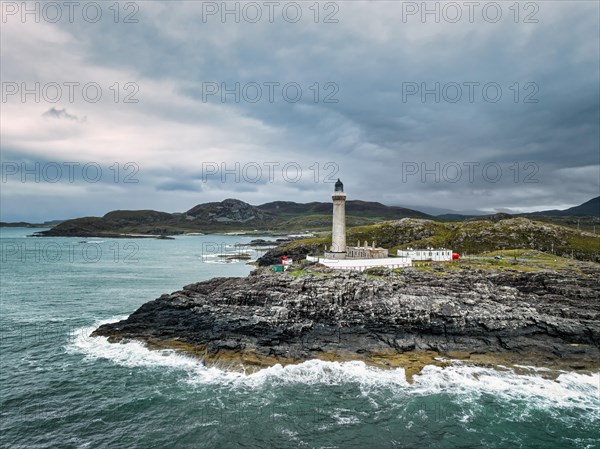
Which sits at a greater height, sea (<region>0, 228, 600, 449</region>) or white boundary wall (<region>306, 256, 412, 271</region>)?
white boundary wall (<region>306, 256, 412, 271</region>)

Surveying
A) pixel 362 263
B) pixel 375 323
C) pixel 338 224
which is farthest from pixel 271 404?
pixel 338 224

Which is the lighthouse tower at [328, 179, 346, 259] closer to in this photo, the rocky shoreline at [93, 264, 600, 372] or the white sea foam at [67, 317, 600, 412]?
the rocky shoreline at [93, 264, 600, 372]

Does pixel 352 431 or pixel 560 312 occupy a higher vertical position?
pixel 560 312

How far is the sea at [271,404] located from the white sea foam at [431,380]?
3.5 inches

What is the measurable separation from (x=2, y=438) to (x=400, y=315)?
30.8 meters

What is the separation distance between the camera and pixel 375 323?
35531mm

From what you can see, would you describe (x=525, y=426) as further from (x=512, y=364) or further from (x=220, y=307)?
(x=220, y=307)

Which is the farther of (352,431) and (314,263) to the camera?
(314,263)

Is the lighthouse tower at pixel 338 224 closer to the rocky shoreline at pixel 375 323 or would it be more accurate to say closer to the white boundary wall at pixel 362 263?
the white boundary wall at pixel 362 263

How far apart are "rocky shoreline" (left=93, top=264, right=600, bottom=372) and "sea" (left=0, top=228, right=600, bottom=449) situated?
187 cm

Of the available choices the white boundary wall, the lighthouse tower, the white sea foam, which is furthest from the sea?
the lighthouse tower

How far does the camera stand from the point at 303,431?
74.1 ft

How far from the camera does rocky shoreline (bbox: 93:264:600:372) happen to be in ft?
107

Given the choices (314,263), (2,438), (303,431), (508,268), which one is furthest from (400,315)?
(2,438)
